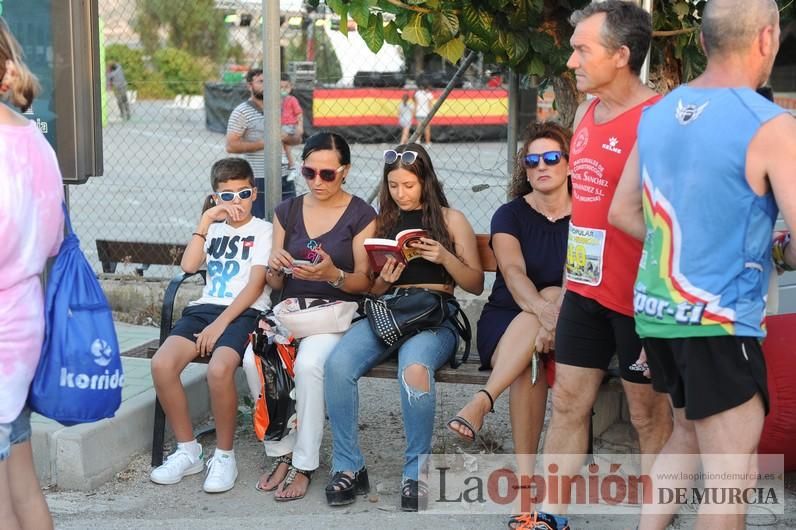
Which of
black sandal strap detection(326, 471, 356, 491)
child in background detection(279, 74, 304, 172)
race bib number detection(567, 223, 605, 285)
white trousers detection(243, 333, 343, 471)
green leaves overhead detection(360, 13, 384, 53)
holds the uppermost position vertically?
green leaves overhead detection(360, 13, 384, 53)

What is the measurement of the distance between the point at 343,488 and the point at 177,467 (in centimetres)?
78

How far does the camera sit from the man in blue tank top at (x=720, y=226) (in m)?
2.66

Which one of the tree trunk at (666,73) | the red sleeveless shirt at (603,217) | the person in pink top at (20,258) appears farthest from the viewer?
the tree trunk at (666,73)

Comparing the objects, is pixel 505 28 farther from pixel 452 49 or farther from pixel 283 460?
pixel 283 460

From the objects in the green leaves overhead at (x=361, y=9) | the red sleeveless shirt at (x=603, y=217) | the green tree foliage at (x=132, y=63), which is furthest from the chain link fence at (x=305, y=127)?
the green tree foliage at (x=132, y=63)

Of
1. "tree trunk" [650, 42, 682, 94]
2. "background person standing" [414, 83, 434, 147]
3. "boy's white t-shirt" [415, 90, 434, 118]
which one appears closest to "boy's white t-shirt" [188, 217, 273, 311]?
"tree trunk" [650, 42, 682, 94]

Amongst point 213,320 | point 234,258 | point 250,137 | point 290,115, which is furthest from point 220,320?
point 290,115

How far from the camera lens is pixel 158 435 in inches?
179

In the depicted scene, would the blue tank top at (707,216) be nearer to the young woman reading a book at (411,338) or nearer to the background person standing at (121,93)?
the young woman reading a book at (411,338)

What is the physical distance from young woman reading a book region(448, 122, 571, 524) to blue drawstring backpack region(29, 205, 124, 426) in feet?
4.40

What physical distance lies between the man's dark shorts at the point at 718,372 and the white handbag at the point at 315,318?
5.84ft

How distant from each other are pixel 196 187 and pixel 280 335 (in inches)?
436

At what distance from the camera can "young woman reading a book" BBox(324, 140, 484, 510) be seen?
13.2 ft

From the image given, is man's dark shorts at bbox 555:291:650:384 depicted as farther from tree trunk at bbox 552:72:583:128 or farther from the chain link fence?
the chain link fence
